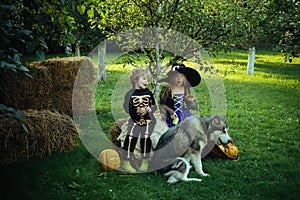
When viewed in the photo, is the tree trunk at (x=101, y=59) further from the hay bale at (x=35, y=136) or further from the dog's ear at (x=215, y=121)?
the dog's ear at (x=215, y=121)

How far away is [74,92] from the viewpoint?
8.56 m

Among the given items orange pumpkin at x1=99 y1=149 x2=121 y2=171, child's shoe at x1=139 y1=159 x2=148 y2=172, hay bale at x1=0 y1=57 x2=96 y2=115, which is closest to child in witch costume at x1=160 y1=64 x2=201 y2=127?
child's shoe at x1=139 y1=159 x2=148 y2=172

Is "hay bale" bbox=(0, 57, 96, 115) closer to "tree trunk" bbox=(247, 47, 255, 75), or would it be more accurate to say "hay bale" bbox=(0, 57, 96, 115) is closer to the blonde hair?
the blonde hair

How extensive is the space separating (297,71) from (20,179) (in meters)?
12.8

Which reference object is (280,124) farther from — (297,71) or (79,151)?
(297,71)

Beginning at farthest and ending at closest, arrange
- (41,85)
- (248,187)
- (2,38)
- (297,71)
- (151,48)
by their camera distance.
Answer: (297,71), (41,85), (151,48), (248,187), (2,38)

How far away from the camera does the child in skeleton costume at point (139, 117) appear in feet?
17.6

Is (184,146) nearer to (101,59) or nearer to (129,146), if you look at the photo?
(129,146)

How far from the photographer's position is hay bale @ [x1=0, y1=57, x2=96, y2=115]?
22.9 feet

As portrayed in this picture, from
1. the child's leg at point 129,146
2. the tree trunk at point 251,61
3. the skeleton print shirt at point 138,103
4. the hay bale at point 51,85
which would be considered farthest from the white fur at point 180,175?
the tree trunk at point 251,61

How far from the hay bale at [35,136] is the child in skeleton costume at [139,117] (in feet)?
3.63

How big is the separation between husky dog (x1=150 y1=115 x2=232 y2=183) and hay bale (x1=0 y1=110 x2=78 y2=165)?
5.19ft

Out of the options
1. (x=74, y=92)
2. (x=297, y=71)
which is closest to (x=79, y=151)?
(x=74, y=92)

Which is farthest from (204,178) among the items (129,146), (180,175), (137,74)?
(137,74)
